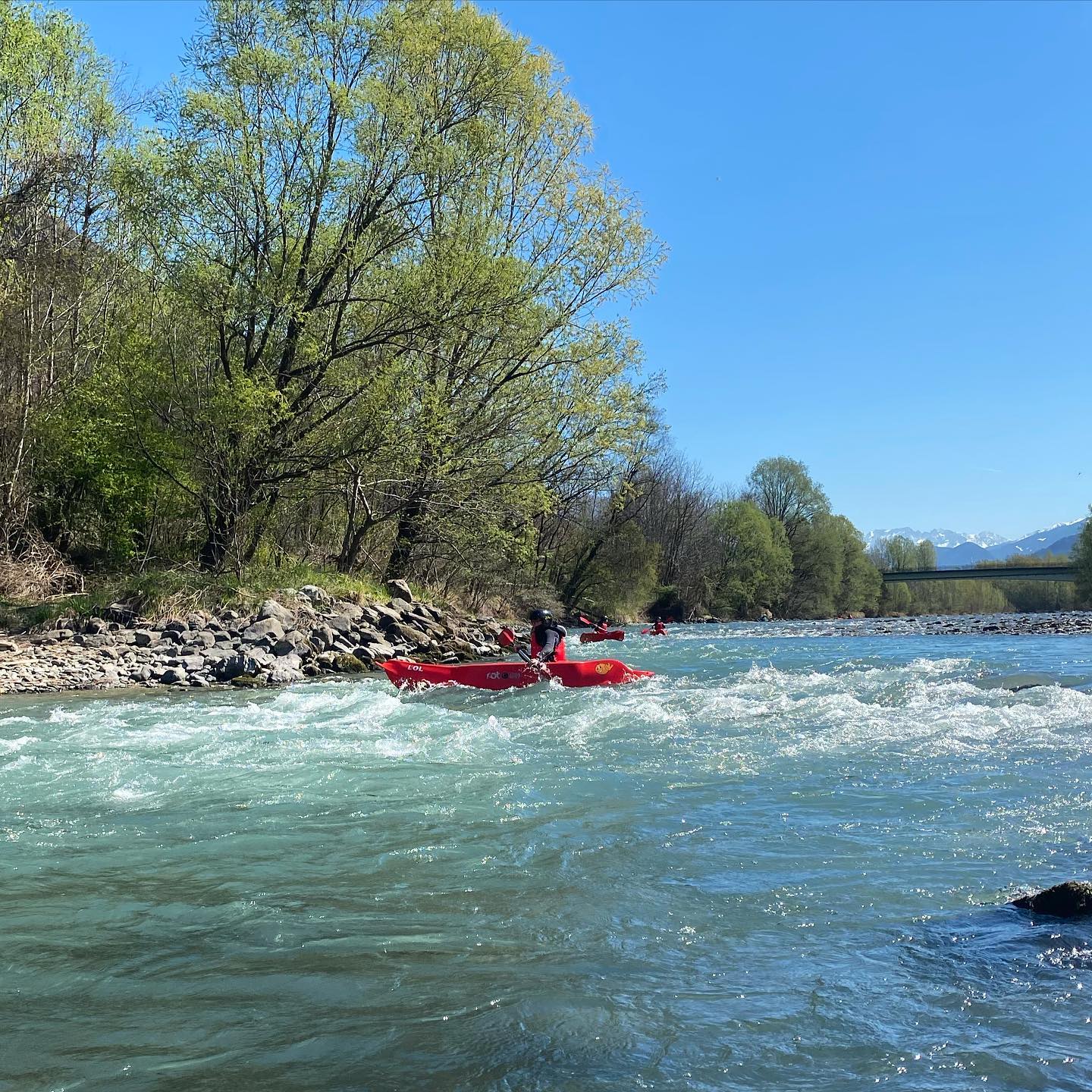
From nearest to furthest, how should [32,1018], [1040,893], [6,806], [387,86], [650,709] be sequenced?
[32,1018], [1040,893], [6,806], [650,709], [387,86]

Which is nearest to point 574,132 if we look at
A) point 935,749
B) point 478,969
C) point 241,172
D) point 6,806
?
point 241,172

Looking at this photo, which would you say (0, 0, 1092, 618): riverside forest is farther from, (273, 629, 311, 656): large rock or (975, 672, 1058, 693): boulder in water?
(975, 672, 1058, 693): boulder in water

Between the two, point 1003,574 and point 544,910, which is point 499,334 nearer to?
point 544,910

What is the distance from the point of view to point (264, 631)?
48.3 ft

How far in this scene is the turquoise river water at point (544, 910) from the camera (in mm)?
2762

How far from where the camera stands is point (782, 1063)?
2713mm

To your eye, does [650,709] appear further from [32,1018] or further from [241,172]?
[241,172]

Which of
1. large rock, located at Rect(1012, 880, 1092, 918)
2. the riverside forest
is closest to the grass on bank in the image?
the riverside forest

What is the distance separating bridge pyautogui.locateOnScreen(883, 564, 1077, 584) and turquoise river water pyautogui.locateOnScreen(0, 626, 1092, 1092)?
213 feet

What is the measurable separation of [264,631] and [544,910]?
11.6 m

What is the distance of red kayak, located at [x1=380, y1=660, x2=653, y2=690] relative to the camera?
1262 cm

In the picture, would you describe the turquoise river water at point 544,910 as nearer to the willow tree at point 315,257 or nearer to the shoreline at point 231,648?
the shoreline at point 231,648

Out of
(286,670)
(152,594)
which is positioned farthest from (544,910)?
(152,594)

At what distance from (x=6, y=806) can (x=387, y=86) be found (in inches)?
566
